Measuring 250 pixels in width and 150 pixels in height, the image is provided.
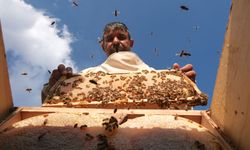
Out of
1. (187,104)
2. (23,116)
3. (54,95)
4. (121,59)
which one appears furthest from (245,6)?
(121,59)

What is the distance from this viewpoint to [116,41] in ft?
28.7

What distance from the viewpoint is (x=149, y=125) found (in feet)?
9.00

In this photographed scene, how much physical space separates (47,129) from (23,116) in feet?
2.78

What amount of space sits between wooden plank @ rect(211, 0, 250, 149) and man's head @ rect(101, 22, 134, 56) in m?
5.66

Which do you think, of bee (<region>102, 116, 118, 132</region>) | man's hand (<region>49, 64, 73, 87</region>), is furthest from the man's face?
bee (<region>102, 116, 118, 132</region>)

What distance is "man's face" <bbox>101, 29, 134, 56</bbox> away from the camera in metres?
8.70

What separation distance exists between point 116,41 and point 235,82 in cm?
623

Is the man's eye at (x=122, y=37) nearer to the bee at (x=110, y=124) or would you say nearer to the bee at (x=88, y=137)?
the bee at (x=110, y=124)

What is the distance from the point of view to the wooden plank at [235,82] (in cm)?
245

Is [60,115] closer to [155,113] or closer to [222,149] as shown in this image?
[155,113]

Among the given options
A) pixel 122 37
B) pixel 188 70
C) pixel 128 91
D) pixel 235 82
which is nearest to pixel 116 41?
pixel 122 37

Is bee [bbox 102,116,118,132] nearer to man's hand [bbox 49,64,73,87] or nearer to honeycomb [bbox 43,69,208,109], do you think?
honeycomb [bbox 43,69,208,109]

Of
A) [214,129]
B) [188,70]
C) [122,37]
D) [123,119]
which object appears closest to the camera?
[214,129]

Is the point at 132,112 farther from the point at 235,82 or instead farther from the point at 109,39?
the point at 109,39
